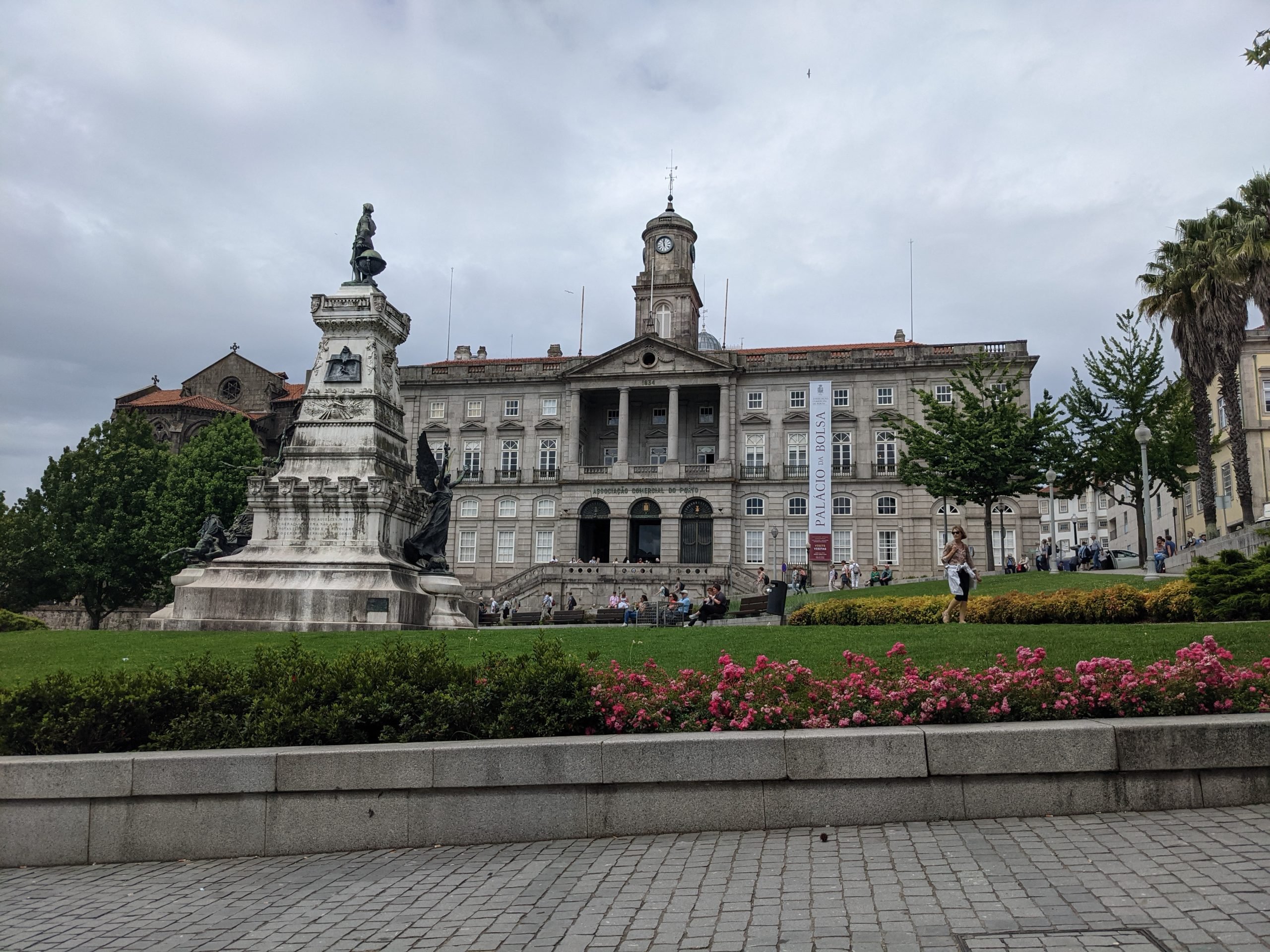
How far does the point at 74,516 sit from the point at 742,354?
39.4 metres

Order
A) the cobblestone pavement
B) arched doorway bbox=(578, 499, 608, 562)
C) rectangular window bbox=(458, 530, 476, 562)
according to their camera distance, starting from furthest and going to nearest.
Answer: rectangular window bbox=(458, 530, 476, 562) < arched doorway bbox=(578, 499, 608, 562) < the cobblestone pavement

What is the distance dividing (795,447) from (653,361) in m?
10.6

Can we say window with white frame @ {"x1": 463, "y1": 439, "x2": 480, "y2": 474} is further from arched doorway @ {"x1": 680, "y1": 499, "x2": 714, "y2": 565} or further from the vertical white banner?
the vertical white banner

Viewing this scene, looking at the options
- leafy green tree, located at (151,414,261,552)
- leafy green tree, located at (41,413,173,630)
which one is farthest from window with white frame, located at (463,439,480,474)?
leafy green tree, located at (41,413,173,630)

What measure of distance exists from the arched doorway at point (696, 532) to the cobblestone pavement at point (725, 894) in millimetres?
52102

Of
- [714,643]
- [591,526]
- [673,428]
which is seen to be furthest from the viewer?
[591,526]

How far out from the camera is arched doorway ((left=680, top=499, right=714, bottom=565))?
5903 cm

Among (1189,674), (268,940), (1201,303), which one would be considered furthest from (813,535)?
A: (268,940)

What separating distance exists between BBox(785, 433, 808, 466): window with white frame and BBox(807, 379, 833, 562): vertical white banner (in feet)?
6.37

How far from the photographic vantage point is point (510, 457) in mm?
63188

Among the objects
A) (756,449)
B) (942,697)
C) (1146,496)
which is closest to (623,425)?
(756,449)

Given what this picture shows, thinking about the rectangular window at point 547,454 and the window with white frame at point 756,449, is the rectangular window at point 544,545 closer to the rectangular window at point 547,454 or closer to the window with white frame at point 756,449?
the rectangular window at point 547,454

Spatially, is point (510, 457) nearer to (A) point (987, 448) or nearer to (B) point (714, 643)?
(A) point (987, 448)

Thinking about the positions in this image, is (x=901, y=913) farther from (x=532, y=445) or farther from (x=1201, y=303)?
(x=532, y=445)
